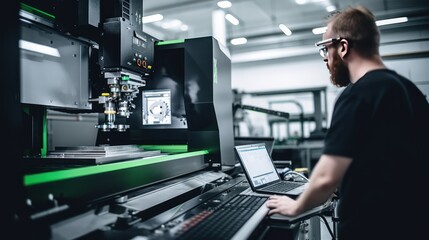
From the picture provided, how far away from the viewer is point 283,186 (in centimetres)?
166

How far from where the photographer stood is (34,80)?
1.31m

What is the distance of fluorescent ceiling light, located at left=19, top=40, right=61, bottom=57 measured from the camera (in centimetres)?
125

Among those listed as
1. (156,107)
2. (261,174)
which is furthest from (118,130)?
(261,174)

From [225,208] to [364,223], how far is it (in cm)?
46

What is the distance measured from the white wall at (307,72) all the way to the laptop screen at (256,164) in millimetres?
4672

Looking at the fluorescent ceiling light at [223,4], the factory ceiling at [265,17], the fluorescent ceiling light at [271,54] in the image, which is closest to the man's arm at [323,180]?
the fluorescent ceiling light at [223,4]

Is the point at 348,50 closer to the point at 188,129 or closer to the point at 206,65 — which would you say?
the point at 206,65

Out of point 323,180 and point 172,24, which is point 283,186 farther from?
point 172,24

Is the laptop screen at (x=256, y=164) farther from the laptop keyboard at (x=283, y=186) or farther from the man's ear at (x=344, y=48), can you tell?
the man's ear at (x=344, y=48)

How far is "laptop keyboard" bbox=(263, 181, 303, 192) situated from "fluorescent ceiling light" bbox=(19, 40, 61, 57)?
3.62 ft

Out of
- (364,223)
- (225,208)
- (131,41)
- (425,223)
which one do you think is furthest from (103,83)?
(425,223)

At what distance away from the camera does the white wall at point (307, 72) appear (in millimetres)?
6535

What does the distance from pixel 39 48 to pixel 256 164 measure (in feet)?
3.61

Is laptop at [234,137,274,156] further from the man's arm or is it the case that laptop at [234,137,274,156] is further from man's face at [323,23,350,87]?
the man's arm
